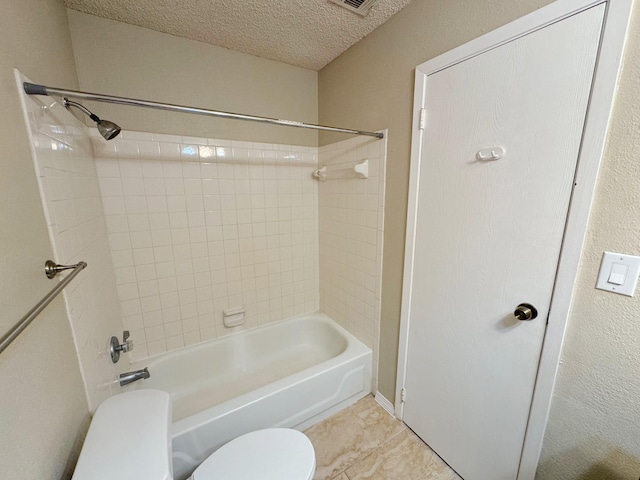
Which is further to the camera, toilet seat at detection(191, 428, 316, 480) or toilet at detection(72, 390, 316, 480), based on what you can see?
toilet seat at detection(191, 428, 316, 480)

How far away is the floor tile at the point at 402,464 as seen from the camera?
1.34m

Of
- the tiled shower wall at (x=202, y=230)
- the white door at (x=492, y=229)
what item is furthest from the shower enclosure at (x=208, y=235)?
the white door at (x=492, y=229)

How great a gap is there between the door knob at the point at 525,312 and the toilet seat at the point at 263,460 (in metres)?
0.96

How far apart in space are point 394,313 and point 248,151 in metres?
1.49

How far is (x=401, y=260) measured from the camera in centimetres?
150

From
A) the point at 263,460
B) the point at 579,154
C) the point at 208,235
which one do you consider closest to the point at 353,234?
the point at 208,235

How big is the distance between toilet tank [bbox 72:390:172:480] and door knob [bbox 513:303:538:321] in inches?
48.6

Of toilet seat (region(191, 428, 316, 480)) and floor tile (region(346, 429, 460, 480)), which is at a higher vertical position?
toilet seat (region(191, 428, 316, 480))

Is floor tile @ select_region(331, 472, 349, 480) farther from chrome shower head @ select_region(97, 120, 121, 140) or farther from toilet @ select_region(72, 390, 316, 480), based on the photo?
chrome shower head @ select_region(97, 120, 121, 140)

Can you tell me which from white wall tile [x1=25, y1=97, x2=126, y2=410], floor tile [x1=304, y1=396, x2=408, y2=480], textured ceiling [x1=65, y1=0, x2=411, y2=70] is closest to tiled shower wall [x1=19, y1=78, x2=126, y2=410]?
white wall tile [x1=25, y1=97, x2=126, y2=410]

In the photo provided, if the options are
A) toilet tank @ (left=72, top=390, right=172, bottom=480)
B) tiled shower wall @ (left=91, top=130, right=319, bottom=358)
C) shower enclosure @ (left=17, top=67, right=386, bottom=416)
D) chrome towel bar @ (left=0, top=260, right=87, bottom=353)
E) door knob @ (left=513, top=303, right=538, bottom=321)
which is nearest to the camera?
chrome towel bar @ (left=0, top=260, right=87, bottom=353)

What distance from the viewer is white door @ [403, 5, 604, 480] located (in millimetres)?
858

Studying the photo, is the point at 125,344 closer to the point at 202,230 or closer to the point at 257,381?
the point at 202,230

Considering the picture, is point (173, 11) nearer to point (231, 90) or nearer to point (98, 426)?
point (231, 90)
